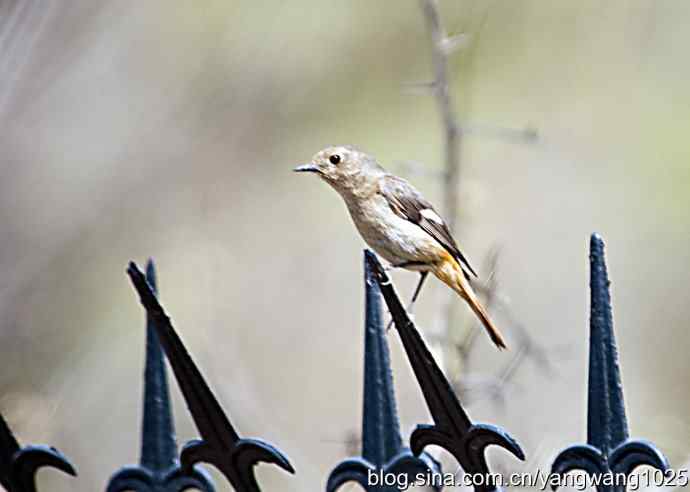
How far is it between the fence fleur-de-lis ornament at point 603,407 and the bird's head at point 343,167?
3.26ft

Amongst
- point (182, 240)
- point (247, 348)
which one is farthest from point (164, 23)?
point (247, 348)

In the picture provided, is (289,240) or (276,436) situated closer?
(276,436)

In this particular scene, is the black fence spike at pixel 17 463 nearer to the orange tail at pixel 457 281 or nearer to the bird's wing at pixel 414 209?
the orange tail at pixel 457 281

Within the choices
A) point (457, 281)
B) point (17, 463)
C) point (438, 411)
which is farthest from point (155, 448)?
point (457, 281)

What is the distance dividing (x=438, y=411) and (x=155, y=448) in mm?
485

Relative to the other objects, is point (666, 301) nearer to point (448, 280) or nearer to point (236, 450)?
point (448, 280)

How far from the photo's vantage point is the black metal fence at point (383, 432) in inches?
63.4

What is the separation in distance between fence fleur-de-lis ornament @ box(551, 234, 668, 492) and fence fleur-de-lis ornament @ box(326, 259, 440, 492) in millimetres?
238

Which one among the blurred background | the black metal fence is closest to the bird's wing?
the black metal fence

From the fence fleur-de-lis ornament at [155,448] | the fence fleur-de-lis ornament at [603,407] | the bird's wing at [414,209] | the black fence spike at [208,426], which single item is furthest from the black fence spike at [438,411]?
the bird's wing at [414,209]

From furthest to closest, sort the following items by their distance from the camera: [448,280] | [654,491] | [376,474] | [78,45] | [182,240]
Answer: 1. [182,240]
2. [78,45]
3. [448,280]
4. [654,491]
5. [376,474]

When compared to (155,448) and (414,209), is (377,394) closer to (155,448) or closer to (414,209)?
(155,448)

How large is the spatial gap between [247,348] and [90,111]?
41.7 inches

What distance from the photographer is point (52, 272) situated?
13.3ft
